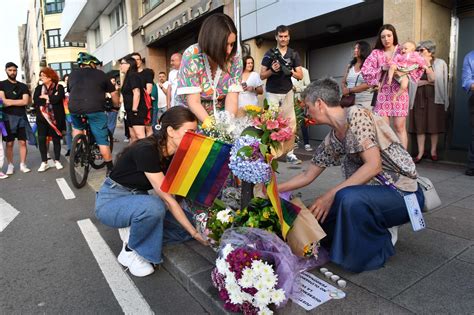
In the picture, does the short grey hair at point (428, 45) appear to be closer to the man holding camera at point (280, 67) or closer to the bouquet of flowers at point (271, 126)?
the man holding camera at point (280, 67)

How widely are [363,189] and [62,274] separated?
2345 mm

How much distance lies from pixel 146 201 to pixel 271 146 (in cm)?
106

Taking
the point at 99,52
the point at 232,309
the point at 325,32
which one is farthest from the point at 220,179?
the point at 99,52

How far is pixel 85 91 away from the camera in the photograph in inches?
217

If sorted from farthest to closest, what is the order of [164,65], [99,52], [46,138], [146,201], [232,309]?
[99,52]
[164,65]
[46,138]
[146,201]
[232,309]

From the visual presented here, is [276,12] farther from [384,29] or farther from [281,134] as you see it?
[281,134]

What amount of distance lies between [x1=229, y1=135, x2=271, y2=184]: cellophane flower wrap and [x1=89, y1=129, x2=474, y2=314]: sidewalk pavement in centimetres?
75

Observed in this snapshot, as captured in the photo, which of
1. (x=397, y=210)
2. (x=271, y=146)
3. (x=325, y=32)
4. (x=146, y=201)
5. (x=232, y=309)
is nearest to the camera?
(x=232, y=309)

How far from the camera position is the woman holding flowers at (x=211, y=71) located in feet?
9.62

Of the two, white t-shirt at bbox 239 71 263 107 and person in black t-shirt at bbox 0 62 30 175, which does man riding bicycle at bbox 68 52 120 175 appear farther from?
white t-shirt at bbox 239 71 263 107

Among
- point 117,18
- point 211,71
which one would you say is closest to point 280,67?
point 211,71

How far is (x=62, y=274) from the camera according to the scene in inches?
116

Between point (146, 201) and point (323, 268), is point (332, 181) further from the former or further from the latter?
point (146, 201)

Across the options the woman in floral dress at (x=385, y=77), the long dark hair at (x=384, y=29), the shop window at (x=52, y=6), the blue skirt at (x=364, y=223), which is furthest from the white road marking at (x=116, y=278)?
the shop window at (x=52, y=6)
